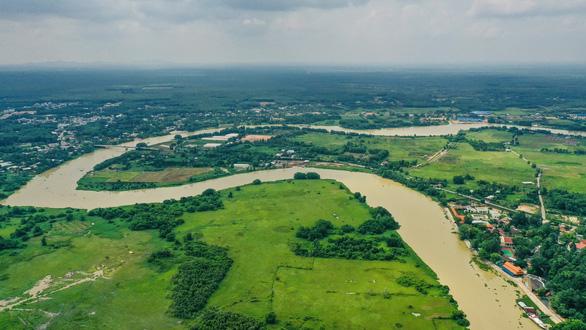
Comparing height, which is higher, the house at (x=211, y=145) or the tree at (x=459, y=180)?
the house at (x=211, y=145)

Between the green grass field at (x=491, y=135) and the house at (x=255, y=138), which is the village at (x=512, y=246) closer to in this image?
the green grass field at (x=491, y=135)

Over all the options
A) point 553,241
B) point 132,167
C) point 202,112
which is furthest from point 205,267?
point 202,112

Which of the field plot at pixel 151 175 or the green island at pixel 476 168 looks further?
the field plot at pixel 151 175

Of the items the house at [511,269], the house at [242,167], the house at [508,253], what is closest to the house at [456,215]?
the house at [508,253]

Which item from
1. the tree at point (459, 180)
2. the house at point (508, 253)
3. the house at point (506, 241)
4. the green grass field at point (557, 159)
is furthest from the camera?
the tree at point (459, 180)

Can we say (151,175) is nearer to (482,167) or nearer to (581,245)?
(482,167)

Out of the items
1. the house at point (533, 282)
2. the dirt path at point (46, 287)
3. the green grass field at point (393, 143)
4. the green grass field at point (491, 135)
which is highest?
the green grass field at point (491, 135)

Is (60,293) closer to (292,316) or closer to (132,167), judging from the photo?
(292,316)
